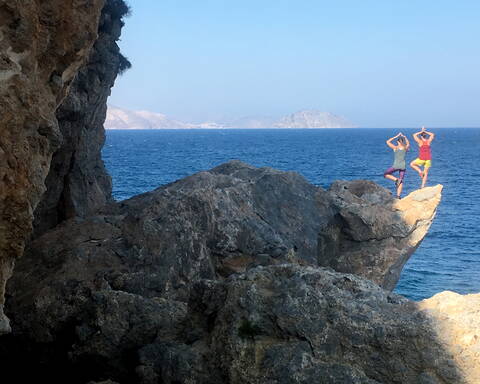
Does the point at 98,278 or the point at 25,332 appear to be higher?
the point at 98,278

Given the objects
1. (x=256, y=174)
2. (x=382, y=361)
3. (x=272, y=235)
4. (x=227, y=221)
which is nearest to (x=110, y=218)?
(x=227, y=221)

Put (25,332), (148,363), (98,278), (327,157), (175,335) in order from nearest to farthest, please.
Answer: (148,363) < (175,335) < (25,332) < (98,278) < (327,157)

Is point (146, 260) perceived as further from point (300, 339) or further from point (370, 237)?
point (370, 237)

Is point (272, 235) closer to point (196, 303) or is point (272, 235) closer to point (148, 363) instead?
point (196, 303)

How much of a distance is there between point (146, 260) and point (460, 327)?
5.95 m

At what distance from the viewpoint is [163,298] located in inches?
375

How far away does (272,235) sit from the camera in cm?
1345

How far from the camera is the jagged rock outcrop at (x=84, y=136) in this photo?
1689 cm

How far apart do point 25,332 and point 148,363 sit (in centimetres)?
292

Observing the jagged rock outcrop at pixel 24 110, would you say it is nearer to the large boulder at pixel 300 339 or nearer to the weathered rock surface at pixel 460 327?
the large boulder at pixel 300 339

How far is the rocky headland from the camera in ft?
22.6

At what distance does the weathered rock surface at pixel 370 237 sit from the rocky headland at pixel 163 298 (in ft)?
17.7

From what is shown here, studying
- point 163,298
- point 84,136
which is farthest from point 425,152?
point 163,298

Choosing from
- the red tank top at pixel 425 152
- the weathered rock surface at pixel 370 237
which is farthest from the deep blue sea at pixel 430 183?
the weathered rock surface at pixel 370 237
